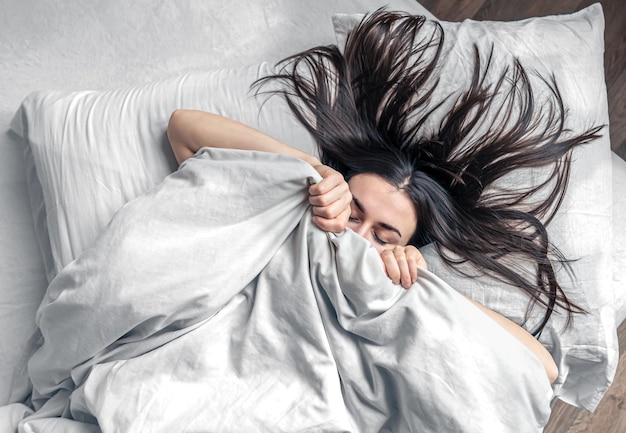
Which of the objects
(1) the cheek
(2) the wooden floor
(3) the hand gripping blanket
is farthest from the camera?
(2) the wooden floor

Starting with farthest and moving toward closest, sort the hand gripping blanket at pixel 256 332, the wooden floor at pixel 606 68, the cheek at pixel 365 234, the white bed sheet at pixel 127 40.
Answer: the wooden floor at pixel 606 68, the white bed sheet at pixel 127 40, the cheek at pixel 365 234, the hand gripping blanket at pixel 256 332

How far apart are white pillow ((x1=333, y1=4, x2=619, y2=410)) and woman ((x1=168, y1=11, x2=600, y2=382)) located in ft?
0.08

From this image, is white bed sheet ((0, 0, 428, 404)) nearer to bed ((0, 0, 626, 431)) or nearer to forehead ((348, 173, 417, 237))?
bed ((0, 0, 626, 431))

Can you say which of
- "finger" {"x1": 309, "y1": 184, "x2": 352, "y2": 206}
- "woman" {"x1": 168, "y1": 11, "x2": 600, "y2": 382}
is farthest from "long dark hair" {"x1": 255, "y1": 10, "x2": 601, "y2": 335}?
"finger" {"x1": 309, "y1": 184, "x2": 352, "y2": 206}

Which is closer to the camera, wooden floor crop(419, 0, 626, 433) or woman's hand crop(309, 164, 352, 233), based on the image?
woman's hand crop(309, 164, 352, 233)

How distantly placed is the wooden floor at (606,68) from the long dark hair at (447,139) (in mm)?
504

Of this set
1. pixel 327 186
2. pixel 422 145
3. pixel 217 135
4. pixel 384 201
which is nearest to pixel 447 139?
pixel 422 145

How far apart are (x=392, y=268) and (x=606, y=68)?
3.15ft

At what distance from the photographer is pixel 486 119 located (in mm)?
1186

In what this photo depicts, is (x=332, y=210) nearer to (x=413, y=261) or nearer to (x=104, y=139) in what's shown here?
(x=413, y=261)

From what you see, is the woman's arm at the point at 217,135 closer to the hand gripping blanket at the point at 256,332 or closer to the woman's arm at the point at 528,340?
the hand gripping blanket at the point at 256,332

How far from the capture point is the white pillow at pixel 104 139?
114 centimetres

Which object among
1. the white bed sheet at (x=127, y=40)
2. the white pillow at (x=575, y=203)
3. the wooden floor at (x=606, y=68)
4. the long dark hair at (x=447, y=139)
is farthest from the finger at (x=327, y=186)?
the wooden floor at (x=606, y=68)

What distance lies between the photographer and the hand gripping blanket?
997 millimetres
